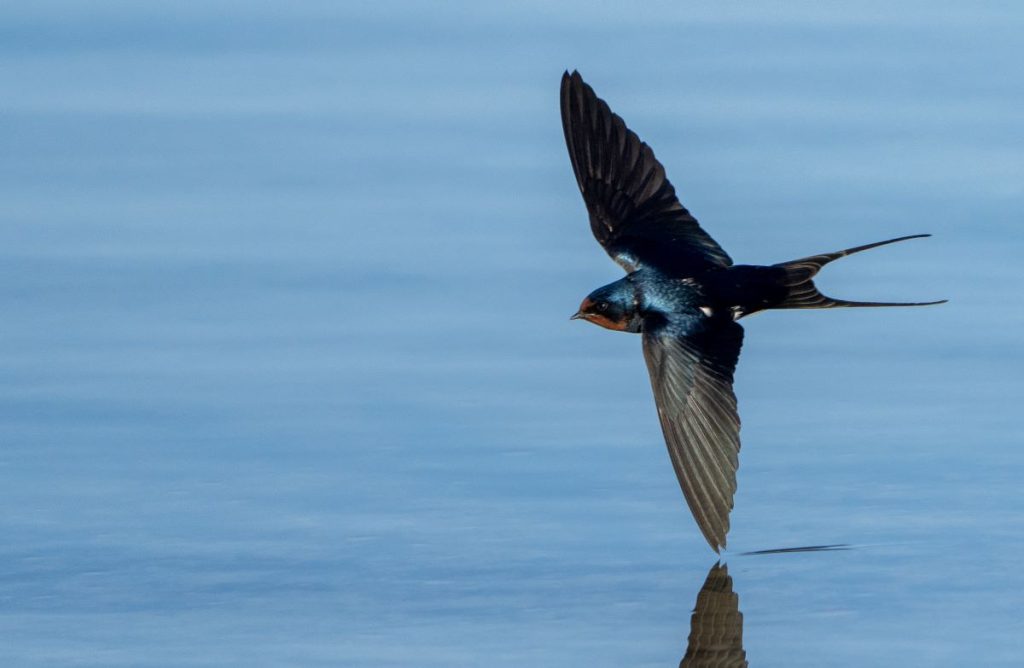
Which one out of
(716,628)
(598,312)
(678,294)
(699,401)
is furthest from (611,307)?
(716,628)

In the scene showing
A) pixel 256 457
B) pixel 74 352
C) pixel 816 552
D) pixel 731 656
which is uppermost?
pixel 74 352

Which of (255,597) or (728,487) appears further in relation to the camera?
(728,487)

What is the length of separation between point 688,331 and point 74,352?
143 centimetres

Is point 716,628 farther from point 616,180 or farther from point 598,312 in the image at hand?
point 616,180

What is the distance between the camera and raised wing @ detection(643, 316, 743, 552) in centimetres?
448

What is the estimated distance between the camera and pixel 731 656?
383 cm

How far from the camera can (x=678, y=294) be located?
5.17m

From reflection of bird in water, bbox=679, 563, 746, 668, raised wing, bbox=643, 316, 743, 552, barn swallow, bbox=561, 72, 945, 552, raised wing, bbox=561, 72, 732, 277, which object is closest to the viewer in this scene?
reflection of bird in water, bbox=679, 563, 746, 668

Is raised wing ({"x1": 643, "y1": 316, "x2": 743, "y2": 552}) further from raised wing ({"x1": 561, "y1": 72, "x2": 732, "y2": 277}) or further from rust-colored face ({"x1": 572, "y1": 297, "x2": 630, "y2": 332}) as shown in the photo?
raised wing ({"x1": 561, "y1": 72, "x2": 732, "y2": 277})

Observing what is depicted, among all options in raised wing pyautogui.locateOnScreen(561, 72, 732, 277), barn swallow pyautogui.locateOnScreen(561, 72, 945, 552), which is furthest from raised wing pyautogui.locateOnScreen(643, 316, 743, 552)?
raised wing pyautogui.locateOnScreen(561, 72, 732, 277)

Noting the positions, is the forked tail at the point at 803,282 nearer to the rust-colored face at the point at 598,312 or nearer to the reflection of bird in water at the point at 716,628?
the rust-colored face at the point at 598,312

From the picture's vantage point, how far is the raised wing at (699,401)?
4484 millimetres

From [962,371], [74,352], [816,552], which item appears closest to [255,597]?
[816,552]

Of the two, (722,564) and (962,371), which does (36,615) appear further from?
(962,371)
